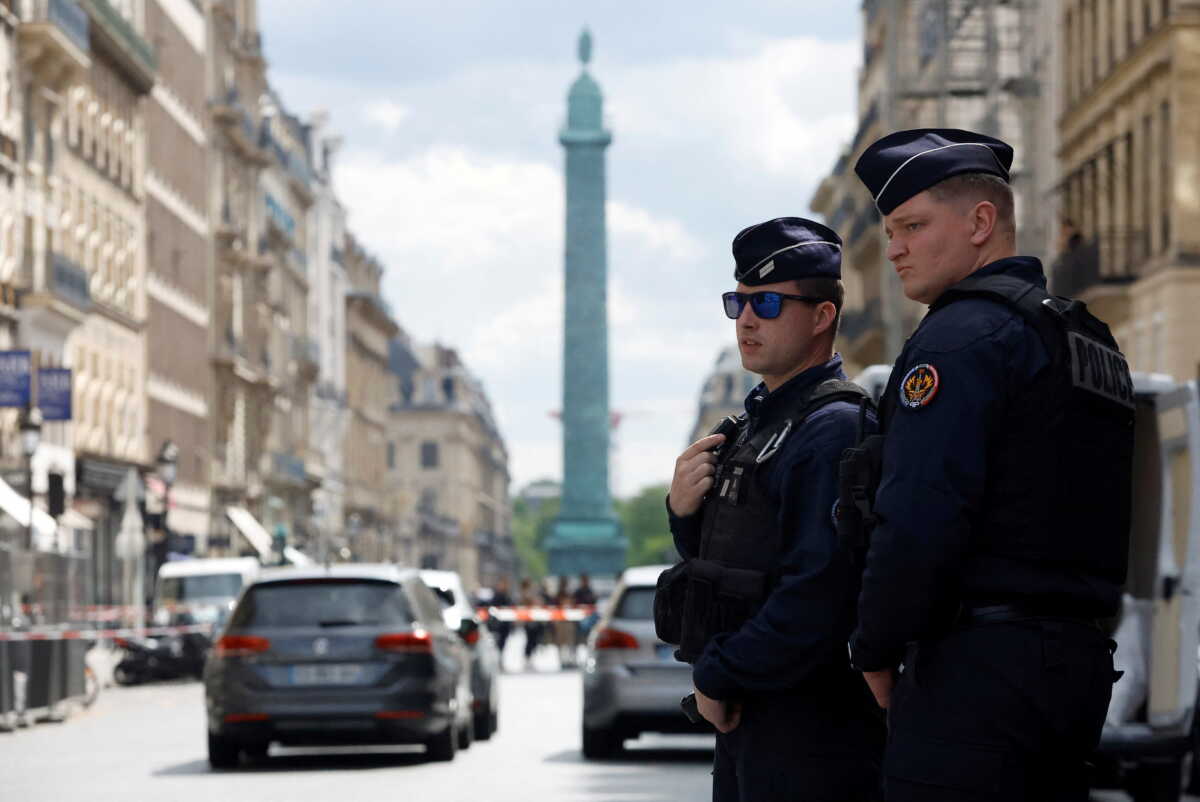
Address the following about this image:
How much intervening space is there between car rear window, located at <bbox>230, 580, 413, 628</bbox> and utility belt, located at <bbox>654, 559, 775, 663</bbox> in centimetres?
1401

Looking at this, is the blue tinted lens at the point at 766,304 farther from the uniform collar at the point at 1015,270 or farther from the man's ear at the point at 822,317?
the uniform collar at the point at 1015,270

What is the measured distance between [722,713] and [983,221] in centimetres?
130

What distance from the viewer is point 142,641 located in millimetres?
41438

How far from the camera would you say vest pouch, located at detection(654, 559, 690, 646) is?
6.41 metres

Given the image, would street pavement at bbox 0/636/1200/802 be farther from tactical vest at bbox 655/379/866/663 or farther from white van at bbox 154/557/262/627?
white van at bbox 154/557/262/627

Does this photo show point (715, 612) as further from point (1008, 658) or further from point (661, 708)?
point (661, 708)

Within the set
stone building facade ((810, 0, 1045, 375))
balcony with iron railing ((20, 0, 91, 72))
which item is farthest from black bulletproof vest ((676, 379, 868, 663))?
balcony with iron railing ((20, 0, 91, 72))

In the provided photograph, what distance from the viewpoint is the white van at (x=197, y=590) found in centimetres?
4347

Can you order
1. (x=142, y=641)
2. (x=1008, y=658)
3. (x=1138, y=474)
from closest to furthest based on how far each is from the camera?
1. (x=1008, y=658)
2. (x=1138, y=474)
3. (x=142, y=641)

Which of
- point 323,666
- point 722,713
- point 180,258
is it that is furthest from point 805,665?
point 180,258

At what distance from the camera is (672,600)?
647 cm

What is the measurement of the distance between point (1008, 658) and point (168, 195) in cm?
7353

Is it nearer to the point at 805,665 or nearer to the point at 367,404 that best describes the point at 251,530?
the point at 367,404

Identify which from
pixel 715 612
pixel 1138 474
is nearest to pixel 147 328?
pixel 1138 474
